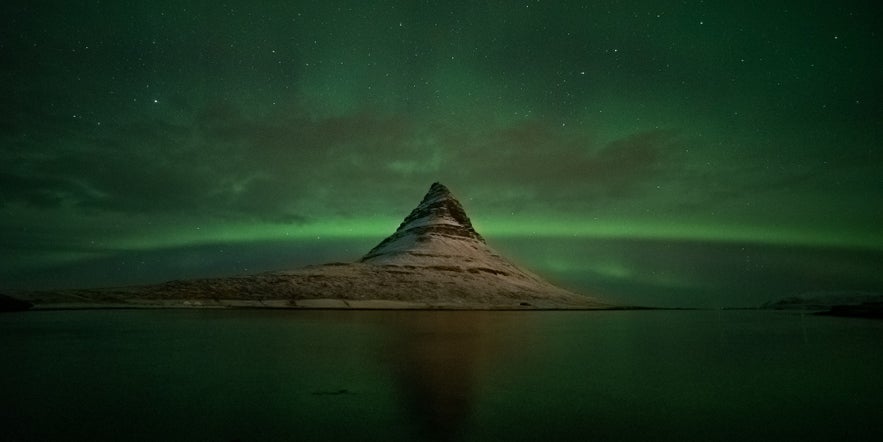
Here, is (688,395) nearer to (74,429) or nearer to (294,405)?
(294,405)

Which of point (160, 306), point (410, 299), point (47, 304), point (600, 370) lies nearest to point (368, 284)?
point (410, 299)

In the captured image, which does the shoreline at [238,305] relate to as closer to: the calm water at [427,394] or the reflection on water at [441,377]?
the calm water at [427,394]

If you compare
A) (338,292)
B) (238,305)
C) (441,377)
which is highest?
(338,292)

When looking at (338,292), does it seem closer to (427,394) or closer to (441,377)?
(441,377)

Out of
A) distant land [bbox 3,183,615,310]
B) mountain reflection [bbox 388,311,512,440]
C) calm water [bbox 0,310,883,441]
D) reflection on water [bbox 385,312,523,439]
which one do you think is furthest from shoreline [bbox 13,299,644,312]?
mountain reflection [bbox 388,311,512,440]

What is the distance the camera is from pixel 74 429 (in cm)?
962

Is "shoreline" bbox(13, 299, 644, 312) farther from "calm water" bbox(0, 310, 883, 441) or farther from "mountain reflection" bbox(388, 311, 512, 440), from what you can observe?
"mountain reflection" bbox(388, 311, 512, 440)

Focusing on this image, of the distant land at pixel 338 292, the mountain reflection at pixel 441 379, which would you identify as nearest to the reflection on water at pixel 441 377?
the mountain reflection at pixel 441 379

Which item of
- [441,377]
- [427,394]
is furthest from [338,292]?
[427,394]

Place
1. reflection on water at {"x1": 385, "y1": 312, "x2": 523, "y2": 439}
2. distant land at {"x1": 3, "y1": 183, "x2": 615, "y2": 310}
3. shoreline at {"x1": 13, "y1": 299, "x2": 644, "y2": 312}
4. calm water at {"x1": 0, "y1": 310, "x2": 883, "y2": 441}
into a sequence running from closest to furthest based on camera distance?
1. calm water at {"x1": 0, "y1": 310, "x2": 883, "y2": 441}
2. reflection on water at {"x1": 385, "y1": 312, "x2": 523, "y2": 439}
3. shoreline at {"x1": 13, "y1": 299, "x2": 644, "y2": 312}
4. distant land at {"x1": 3, "y1": 183, "x2": 615, "y2": 310}

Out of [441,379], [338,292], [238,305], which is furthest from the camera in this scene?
[338,292]

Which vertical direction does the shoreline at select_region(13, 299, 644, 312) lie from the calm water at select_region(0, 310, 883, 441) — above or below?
below

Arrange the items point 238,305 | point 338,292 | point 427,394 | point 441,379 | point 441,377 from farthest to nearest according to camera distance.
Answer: point 338,292
point 238,305
point 441,377
point 441,379
point 427,394

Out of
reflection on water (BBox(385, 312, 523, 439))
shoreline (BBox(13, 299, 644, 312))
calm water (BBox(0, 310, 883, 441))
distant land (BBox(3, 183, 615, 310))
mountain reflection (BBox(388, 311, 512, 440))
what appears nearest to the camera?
calm water (BBox(0, 310, 883, 441))
